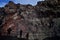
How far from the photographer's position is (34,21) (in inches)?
733

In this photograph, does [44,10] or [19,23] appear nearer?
[19,23]

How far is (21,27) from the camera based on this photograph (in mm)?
18328

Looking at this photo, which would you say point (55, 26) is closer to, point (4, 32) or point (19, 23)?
point (19, 23)

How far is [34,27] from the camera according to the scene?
18.3 meters

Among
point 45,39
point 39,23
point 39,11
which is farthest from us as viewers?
point 39,11

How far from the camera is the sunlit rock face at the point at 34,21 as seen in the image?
17797mm

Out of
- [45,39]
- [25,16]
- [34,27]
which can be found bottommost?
[45,39]

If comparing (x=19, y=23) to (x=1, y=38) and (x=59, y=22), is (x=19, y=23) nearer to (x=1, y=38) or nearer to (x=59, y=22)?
(x=1, y=38)

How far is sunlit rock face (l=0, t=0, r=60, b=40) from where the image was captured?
17.8 m

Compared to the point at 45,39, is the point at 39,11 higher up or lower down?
higher up

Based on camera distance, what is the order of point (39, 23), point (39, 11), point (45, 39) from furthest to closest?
point (39, 11)
point (39, 23)
point (45, 39)

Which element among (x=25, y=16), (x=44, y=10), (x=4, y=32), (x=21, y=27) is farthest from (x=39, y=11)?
(x=4, y=32)

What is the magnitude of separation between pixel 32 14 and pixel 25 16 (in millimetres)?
829

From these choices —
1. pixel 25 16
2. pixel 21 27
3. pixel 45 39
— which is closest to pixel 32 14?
pixel 25 16
